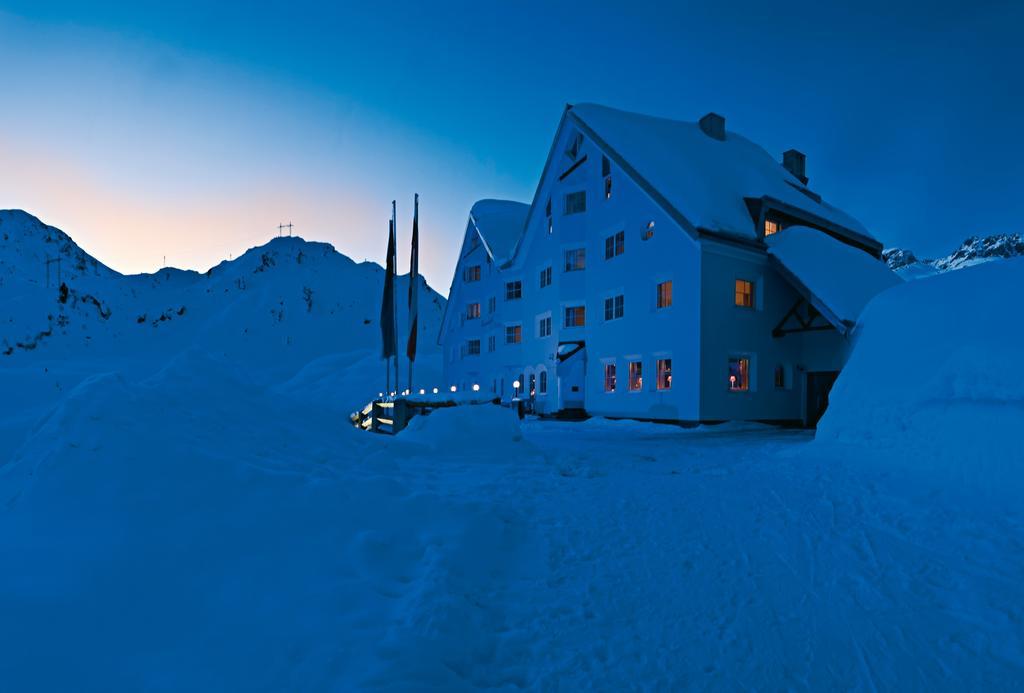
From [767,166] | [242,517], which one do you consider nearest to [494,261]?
[767,166]

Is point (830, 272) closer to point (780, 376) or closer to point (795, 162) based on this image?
point (780, 376)

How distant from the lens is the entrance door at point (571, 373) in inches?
1007

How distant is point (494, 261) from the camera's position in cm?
3403

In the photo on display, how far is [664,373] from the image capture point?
21.4 m

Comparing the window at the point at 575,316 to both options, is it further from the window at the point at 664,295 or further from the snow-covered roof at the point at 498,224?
the snow-covered roof at the point at 498,224

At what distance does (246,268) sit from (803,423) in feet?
578

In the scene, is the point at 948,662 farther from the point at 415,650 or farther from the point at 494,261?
the point at 494,261

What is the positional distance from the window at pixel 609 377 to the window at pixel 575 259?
5630 mm

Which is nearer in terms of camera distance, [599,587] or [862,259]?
[599,587]

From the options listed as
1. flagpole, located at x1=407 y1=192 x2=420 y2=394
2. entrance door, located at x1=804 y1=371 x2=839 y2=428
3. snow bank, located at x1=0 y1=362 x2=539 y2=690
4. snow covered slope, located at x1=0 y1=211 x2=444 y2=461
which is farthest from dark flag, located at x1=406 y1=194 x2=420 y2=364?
snow covered slope, located at x1=0 y1=211 x2=444 y2=461

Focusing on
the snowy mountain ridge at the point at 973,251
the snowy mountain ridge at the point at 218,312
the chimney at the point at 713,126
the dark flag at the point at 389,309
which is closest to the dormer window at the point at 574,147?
the chimney at the point at 713,126

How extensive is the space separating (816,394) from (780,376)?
1.99 m

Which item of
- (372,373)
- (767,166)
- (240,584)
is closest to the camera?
(240,584)

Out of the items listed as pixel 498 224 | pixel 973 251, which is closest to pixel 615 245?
pixel 498 224
